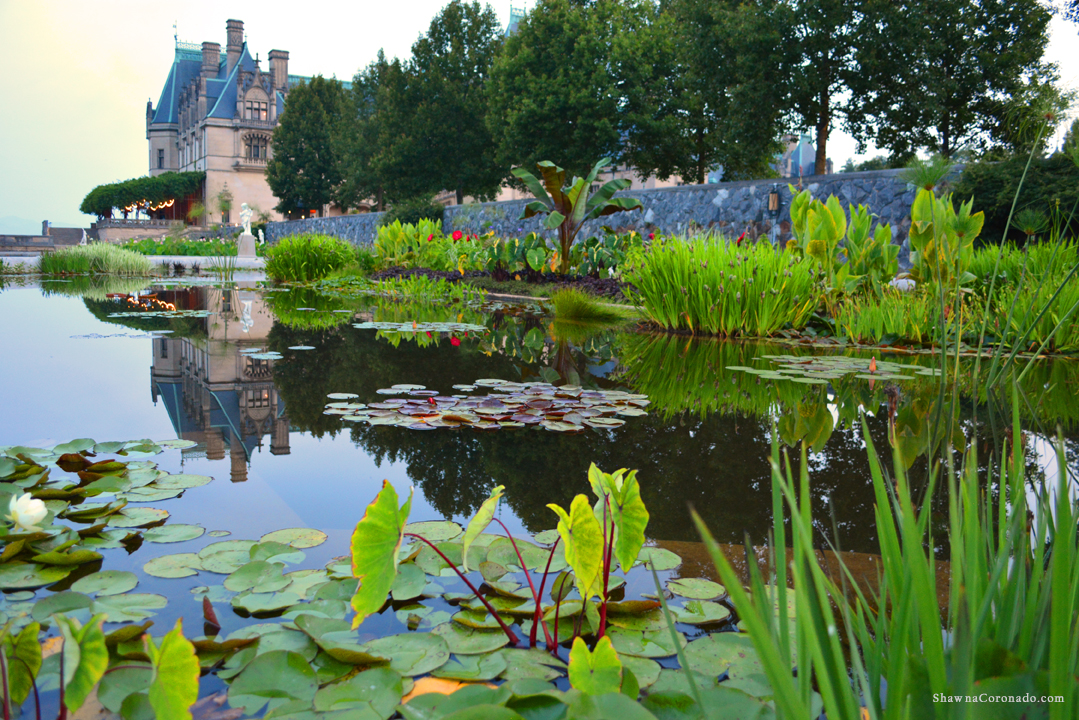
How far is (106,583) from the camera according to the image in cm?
162

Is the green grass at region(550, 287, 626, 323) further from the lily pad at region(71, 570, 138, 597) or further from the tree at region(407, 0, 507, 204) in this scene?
the tree at region(407, 0, 507, 204)

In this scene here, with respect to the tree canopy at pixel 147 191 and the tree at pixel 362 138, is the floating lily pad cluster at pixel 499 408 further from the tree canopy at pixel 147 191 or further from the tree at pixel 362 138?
the tree canopy at pixel 147 191

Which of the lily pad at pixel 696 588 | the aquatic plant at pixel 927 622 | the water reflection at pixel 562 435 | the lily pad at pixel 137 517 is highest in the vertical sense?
the aquatic plant at pixel 927 622

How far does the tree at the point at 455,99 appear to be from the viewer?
31062 mm

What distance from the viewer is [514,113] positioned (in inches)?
1009

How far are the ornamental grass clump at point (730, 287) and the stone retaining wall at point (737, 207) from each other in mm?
4466

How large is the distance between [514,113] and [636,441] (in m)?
24.4

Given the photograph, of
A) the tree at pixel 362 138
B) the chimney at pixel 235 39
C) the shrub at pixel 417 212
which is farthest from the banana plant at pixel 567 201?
the chimney at pixel 235 39

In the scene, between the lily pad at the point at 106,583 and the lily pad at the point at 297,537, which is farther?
the lily pad at the point at 297,537

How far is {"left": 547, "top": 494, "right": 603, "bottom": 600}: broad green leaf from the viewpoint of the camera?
1296 mm

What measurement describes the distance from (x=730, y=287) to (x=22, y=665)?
6.15 metres

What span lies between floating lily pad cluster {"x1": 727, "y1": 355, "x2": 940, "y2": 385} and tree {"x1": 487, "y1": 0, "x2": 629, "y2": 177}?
21.3m

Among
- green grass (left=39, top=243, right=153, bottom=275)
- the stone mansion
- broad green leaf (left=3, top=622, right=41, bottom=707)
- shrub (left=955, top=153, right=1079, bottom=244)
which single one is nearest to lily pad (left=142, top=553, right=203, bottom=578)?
broad green leaf (left=3, top=622, right=41, bottom=707)

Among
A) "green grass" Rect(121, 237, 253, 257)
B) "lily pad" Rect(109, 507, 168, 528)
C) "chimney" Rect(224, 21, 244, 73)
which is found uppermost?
"chimney" Rect(224, 21, 244, 73)
